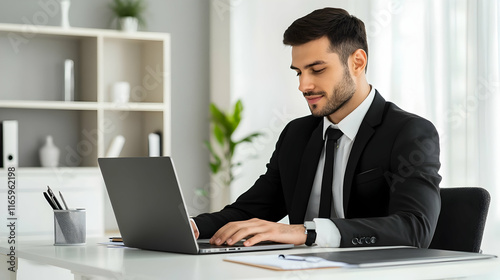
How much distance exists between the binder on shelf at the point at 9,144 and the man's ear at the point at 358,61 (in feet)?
9.31

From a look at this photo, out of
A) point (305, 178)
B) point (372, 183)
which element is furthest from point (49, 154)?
point (372, 183)

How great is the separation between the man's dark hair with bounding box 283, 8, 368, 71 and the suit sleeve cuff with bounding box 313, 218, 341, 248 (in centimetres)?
65

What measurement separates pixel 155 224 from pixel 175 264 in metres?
0.26

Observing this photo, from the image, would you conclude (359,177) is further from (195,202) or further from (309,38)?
(195,202)

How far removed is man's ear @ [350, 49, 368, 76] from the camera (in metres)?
2.16

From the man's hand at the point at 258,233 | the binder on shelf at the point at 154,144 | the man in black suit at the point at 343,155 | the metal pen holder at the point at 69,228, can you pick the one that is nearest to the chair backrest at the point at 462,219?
the man in black suit at the point at 343,155

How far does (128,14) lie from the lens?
4.98 meters

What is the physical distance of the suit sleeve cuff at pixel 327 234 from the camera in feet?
5.26

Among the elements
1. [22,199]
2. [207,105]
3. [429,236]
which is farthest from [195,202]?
[429,236]

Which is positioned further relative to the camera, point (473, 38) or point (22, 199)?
point (22, 199)

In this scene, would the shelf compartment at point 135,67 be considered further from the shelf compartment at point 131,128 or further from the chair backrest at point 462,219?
the chair backrest at point 462,219

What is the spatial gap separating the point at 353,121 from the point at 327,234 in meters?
0.57

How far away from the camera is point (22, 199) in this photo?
4.36 metres

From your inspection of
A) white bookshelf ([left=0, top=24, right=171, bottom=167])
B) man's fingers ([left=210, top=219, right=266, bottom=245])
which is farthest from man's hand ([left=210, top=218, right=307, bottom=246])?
white bookshelf ([left=0, top=24, right=171, bottom=167])
